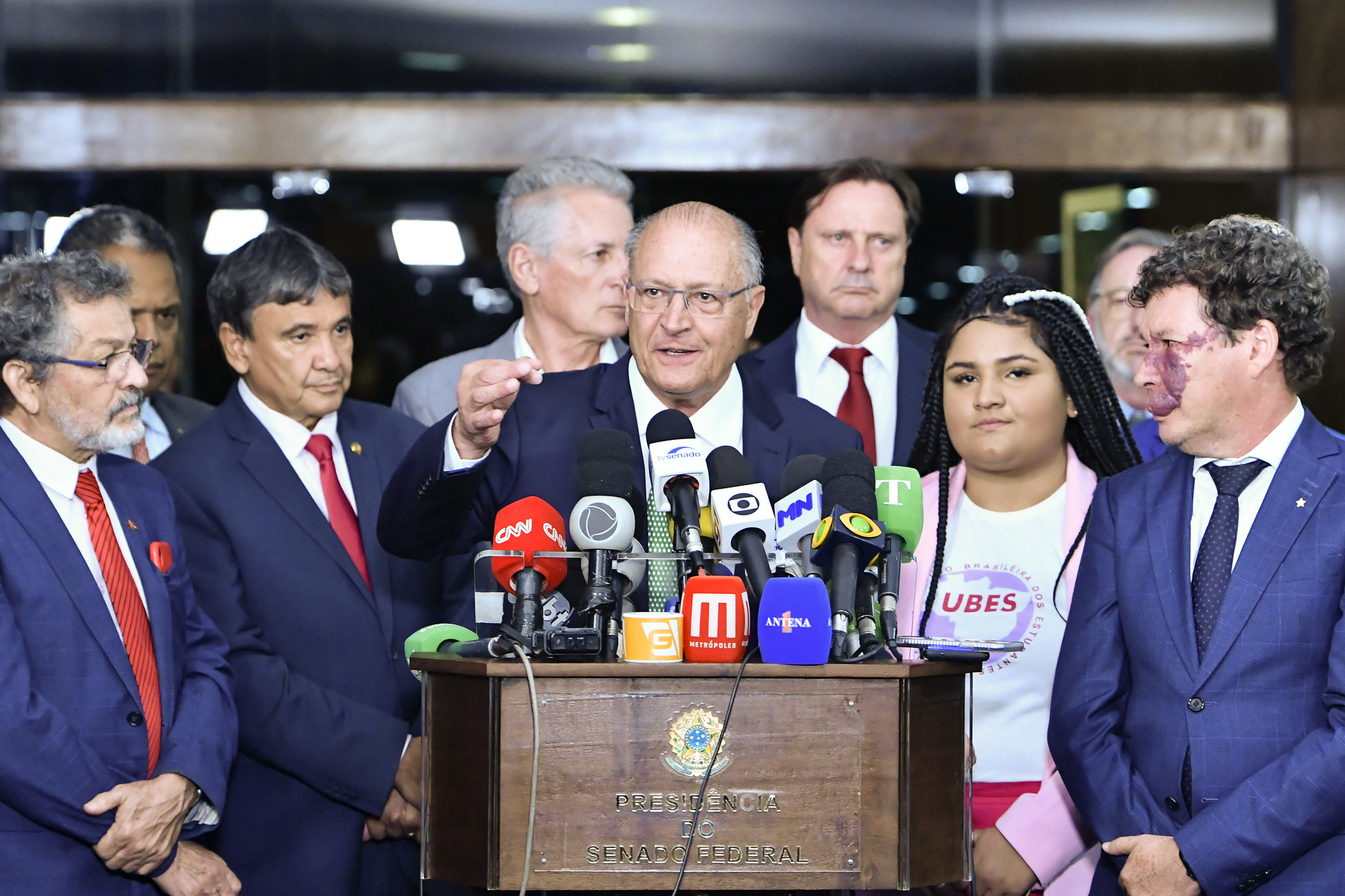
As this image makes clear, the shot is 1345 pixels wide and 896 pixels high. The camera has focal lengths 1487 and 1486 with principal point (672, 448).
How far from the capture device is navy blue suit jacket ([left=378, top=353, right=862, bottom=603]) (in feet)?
8.95

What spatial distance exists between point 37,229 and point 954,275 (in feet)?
11.1

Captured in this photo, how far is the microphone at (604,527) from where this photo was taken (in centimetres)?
221

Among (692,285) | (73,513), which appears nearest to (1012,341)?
(692,285)

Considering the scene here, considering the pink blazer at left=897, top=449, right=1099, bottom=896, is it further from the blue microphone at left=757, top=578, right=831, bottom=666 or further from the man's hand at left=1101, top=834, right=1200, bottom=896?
the blue microphone at left=757, top=578, right=831, bottom=666

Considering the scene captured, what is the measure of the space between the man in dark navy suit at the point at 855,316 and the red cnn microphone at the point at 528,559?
168 cm

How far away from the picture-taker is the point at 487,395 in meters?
2.50

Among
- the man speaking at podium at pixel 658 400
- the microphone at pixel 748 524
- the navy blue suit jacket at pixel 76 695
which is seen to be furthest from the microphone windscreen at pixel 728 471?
the navy blue suit jacket at pixel 76 695

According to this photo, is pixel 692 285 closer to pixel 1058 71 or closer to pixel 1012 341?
pixel 1012 341

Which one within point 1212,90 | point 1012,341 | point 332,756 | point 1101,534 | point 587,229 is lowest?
point 332,756

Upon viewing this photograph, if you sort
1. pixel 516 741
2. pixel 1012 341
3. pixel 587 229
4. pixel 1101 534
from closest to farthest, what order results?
1. pixel 516 741
2. pixel 1101 534
3. pixel 1012 341
4. pixel 587 229

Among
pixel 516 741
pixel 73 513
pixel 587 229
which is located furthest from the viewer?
pixel 587 229

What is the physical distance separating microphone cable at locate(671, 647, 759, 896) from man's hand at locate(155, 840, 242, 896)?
133cm

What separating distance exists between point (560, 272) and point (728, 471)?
1.93 meters

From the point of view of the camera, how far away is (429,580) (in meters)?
3.61
